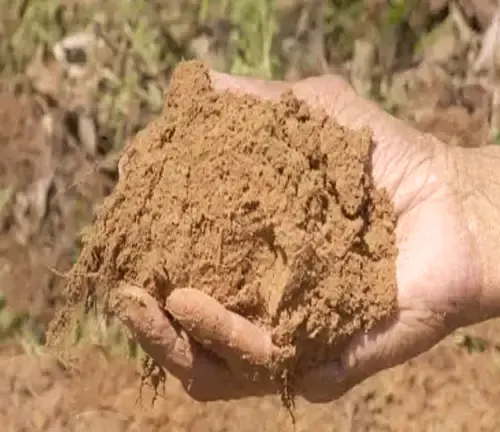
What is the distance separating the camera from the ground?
5.65ft

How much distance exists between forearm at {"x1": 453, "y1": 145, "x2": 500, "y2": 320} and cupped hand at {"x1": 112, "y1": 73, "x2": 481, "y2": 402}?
0.01 metres

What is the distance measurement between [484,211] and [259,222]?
338mm

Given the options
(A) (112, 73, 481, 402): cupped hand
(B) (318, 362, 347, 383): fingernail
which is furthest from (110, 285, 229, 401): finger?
(B) (318, 362, 347, 383): fingernail

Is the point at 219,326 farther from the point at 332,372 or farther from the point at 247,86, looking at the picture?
the point at 247,86

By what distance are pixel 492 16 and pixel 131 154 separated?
1.20 metres

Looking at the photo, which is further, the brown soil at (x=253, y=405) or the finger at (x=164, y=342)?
the brown soil at (x=253, y=405)

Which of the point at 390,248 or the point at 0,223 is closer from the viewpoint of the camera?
the point at 390,248

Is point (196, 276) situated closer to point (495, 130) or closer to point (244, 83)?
point (244, 83)

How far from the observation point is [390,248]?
3.82 feet

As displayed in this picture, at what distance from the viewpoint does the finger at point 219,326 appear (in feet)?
3.47

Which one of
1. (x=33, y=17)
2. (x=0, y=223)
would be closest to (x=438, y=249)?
(x=0, y=223)

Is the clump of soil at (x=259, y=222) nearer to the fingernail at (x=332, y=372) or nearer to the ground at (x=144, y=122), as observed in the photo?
the fingernail at (x=332, y=372)

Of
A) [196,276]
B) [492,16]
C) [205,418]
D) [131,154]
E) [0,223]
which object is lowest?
[205,418]

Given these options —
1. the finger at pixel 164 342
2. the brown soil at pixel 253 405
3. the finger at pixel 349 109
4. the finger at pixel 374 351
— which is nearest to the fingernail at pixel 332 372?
the finger at pixel 374 351
